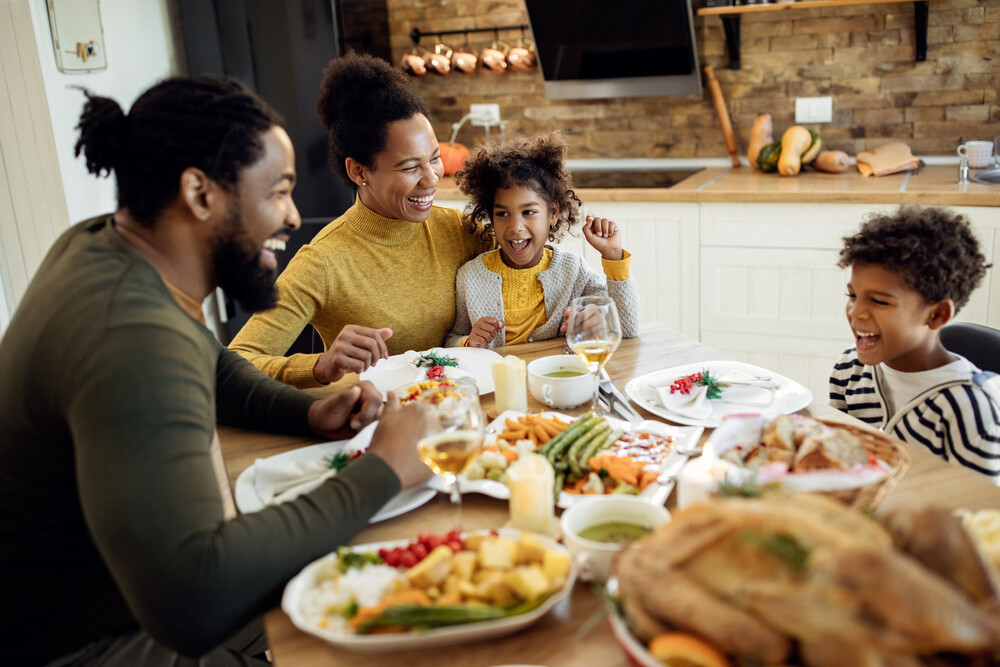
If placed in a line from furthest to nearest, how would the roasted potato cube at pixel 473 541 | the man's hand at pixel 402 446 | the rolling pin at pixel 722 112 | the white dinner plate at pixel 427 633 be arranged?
the rolling pin at pixel 722 112
the man's hand at pixel 402 446
the roasted potato cube at pixel 473 541
the white dinner plate at pixel 427 633

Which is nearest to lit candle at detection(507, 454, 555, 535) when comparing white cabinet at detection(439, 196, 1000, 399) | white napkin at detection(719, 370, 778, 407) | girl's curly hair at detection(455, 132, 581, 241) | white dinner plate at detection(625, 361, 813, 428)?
white dinner plate at detection(625, 361, 813, 428)

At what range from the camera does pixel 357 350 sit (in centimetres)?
155

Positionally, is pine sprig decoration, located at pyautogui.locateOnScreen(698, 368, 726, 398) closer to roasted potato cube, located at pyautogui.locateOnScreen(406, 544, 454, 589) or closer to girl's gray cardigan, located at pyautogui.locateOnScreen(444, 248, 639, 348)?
girl's gray cardigan, located at pyautogui.locateOnScreen(444, 248, 639, 348)

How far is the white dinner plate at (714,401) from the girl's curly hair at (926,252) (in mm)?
307

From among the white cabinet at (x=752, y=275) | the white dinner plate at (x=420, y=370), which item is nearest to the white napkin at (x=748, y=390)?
the white dinner plate at (x=420, y=370)

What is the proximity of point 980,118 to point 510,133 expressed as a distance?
2056mm

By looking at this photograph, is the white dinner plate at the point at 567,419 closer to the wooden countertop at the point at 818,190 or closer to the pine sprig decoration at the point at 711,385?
the pine sprig decoration at the point at 711,385

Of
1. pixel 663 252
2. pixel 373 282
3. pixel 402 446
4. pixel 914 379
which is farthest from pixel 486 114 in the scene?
pixel 402 446

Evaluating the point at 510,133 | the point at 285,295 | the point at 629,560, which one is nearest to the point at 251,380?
the point at 285,295

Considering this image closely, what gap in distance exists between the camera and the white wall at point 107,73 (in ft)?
9.24

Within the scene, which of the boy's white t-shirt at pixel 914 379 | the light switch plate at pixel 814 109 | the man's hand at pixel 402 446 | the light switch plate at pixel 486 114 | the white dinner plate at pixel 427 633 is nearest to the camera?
the white dinner plate at pixel 427 633

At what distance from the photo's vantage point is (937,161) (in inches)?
131

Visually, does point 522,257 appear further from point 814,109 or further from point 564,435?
point 814,109

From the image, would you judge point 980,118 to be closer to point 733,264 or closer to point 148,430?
point 733,264
